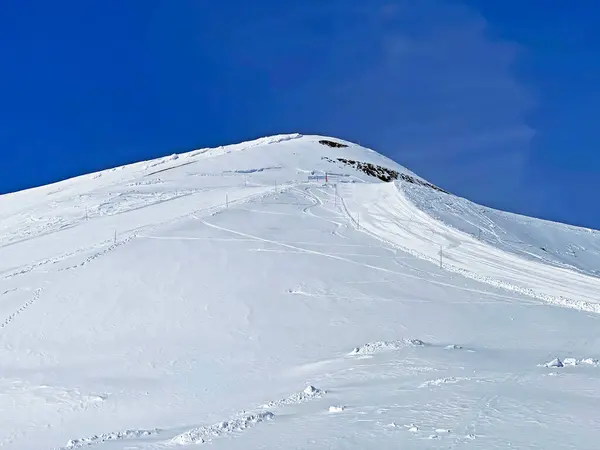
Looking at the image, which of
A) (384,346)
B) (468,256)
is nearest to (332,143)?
(468,256)

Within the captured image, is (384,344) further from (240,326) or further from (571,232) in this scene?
(571,232)

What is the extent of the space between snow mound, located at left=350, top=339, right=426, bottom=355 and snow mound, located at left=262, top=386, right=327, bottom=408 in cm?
338

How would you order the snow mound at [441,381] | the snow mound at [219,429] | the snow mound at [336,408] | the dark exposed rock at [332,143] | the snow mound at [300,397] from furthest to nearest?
the dark exposed rock at [332,143] → the snow mound at [441,381] → the snow mound at [300,397] → the snow mound at [336,408] → the snow mound at [219,429]

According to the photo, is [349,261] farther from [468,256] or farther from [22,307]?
[22,307]

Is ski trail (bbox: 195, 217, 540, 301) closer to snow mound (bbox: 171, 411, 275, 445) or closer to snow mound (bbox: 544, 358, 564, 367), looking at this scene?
snow mound (bbox: 544, 358, 564, 367)

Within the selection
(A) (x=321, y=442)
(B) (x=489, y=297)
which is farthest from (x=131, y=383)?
(B) (x=489, y=297)

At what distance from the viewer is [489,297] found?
2006 cm

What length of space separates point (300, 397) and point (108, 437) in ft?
10.9

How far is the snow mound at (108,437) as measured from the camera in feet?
32.6

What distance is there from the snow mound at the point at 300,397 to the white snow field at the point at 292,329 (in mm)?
48

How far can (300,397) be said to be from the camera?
11.1 metres

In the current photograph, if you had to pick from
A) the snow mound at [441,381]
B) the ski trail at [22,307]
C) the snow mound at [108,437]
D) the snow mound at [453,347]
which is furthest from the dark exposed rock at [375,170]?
the snow mound at [108,437]

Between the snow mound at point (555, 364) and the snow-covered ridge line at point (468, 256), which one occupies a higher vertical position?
the snow-covered ridge line at point (468, 256)

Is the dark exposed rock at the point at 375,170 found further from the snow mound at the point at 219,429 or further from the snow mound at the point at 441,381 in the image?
the snow mound at the point at 219,429
